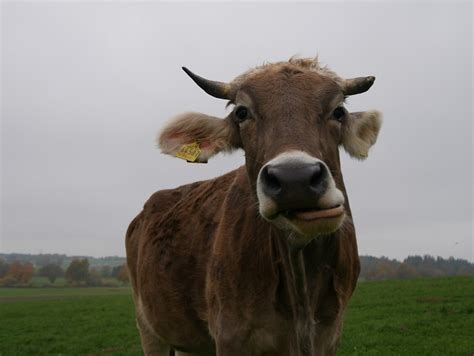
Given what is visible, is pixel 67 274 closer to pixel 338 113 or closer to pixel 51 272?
pixel 51 272

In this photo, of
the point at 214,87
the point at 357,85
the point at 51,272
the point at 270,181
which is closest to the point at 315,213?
the point at 270,181

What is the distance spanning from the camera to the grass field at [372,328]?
13.0 m

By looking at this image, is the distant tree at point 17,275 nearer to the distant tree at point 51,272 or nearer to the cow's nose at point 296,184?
the distant tree at point 51,272

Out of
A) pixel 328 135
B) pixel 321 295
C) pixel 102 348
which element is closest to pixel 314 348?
pixel 321 295

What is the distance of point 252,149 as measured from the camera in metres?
4.47

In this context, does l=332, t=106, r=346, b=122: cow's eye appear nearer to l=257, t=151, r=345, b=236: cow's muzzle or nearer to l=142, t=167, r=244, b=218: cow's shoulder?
l=257, t=151, r=345, b=236: cow's muzzle

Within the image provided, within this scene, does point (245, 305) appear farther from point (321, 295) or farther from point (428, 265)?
point (428, 265)

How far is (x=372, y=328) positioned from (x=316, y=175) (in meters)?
13.7

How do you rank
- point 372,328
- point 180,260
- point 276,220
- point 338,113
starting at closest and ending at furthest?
point 276,220 → point 338,113 → point 180,260 → point 372,328

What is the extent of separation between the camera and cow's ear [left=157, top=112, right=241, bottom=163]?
208 inches

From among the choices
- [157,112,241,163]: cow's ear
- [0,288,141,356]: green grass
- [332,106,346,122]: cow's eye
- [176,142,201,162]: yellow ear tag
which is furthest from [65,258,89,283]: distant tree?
[332,106,346,122]: cow's eye

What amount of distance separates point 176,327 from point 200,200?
1.60 meters

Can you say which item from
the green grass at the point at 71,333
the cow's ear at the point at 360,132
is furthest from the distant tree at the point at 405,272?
the cow's ear at the point at 360,132

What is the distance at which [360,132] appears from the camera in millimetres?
5383
